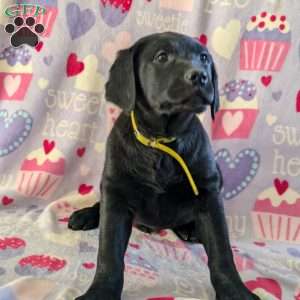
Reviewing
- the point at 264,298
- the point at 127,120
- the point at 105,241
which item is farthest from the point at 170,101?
the point at 264,298

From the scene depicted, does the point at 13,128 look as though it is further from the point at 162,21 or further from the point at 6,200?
the point at 162,21

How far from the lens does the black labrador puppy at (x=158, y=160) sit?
134 centimetres

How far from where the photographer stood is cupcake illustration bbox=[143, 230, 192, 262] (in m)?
1.59

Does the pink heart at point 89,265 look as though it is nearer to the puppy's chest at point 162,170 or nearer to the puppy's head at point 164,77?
the puppy's chest at point 162,170

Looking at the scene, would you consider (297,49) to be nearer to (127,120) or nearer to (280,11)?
(280,11)

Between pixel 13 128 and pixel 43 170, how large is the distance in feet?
0.63

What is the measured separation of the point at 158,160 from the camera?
142 cm

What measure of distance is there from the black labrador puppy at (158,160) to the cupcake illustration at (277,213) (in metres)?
0.45


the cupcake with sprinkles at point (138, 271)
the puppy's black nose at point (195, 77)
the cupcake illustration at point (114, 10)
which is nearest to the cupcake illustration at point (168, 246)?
the cupcake with sprinkles at point (138, 271)

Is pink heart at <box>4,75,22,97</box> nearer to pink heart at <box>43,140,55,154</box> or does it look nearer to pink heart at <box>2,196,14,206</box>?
pink heart at <box>43,140,55,154</box>

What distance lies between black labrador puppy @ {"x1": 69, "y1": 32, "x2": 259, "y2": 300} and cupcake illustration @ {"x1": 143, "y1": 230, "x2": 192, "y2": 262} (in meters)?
0.13

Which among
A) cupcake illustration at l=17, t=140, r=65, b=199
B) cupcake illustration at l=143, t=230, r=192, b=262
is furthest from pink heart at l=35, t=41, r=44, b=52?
cupcake illustration at l=143, t=230, r=192, b=262

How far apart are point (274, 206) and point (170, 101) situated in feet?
2.64

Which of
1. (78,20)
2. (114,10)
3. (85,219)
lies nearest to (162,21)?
(114,10)
